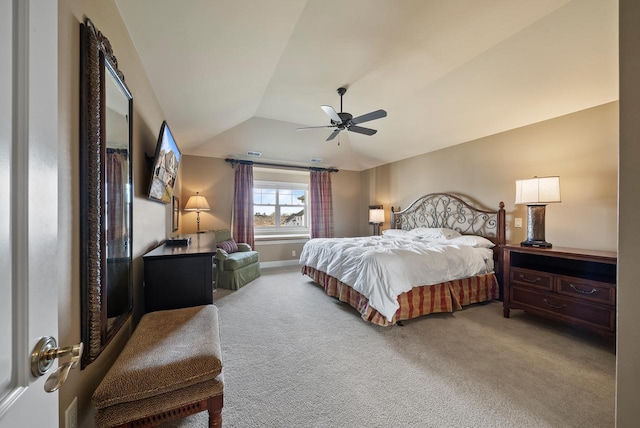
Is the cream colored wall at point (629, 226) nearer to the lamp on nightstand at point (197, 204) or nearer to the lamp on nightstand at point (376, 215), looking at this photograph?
the lamp on nightstand at point (376, 215)

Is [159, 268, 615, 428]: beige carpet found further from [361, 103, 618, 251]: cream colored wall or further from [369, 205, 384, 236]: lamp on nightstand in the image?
[369, 205, 384, 236]: lamp on nightstand

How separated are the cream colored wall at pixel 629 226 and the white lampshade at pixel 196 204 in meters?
4.90

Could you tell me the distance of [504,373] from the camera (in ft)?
6.09

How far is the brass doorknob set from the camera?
0.48 m

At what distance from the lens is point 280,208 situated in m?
6.07

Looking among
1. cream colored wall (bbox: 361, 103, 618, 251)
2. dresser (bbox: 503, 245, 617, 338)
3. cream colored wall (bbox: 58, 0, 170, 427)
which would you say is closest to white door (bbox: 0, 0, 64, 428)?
cream colored wall (bbox: 58, 0, 170, 427)

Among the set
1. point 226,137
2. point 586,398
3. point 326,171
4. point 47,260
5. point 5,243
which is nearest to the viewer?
point 5,243

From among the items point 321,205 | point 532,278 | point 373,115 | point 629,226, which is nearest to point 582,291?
point 532,278

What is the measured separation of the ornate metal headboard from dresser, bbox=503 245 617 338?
78 cm

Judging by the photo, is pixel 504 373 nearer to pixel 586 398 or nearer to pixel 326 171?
pixel 586 398

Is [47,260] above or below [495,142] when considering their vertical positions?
below

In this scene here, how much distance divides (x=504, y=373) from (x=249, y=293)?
3.11m

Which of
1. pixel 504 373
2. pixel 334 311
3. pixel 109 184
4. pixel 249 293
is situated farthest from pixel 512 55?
pixel 249 293

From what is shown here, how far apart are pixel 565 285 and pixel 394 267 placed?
1.62m
